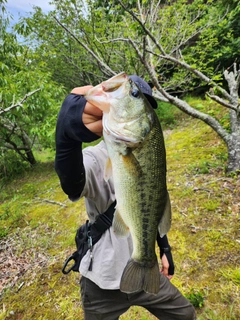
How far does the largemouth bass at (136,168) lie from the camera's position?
1062 millimetres

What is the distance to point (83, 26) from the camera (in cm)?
768

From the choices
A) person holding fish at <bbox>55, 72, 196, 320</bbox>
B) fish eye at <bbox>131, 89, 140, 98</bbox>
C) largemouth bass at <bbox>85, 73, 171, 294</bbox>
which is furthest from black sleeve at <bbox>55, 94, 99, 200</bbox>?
fish eye at <bbox>131, 89, 140, 98</bbox>

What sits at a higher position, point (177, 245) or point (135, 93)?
point (135, 93)

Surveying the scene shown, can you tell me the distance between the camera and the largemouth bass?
1.06 m

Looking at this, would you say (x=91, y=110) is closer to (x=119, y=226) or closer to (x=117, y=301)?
(x=119, y=226)

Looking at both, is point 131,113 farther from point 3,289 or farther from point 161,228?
point 3,289

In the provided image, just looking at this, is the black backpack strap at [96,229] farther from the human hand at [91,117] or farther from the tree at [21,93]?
the tree at [21,93]

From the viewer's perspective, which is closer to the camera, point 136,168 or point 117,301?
point 136,168

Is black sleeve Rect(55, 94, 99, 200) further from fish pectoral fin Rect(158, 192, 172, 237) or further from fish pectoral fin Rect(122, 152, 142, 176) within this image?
fish pectoral fin Rect(158, 192, 172, 237)

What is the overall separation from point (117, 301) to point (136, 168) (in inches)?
44.8

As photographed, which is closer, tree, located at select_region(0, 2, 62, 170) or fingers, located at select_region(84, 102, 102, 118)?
fingers, located at select_region(84, 102, 102, 118)

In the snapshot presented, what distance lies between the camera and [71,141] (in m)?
1.17

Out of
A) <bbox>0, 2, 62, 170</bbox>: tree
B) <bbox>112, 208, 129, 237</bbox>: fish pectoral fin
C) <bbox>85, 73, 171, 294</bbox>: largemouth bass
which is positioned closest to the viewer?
<bbox>85, 73, 171, 294</bbox>: largemouth bass

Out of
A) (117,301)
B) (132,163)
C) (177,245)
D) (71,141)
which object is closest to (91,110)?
(71,141)
